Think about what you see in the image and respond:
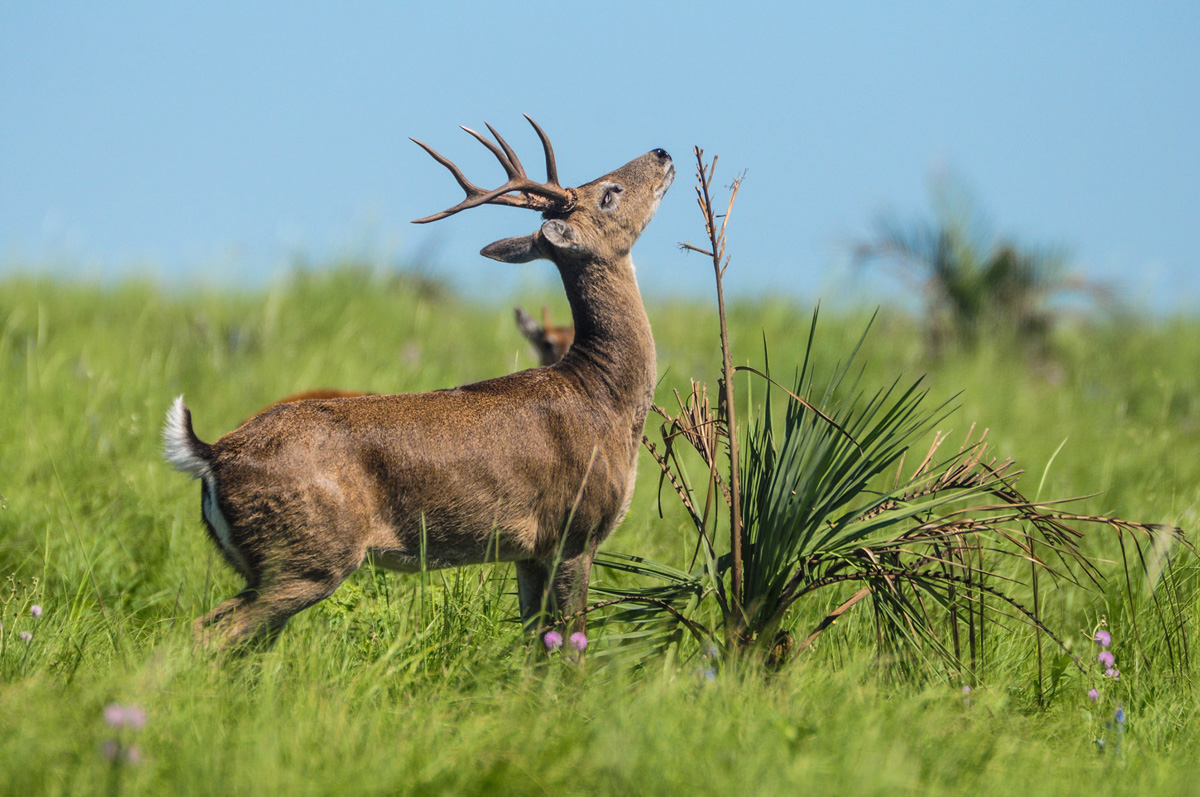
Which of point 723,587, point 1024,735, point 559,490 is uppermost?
point 559,490

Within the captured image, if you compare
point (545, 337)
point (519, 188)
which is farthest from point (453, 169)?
point (545, 337)

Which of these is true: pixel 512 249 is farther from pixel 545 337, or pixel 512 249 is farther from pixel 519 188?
pixel 545 337

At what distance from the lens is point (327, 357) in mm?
9109

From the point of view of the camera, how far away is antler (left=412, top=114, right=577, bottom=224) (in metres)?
4.24

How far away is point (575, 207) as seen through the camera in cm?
454

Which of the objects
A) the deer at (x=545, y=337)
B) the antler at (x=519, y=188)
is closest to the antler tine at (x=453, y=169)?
the antler at (x=519, y=188)

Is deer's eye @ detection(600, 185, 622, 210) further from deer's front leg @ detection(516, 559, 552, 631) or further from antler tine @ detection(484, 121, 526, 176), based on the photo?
deer's front leg @ detection(516, 559, 552, 631)

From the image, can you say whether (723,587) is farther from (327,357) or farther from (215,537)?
(327,357)

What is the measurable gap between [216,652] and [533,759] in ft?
4.50

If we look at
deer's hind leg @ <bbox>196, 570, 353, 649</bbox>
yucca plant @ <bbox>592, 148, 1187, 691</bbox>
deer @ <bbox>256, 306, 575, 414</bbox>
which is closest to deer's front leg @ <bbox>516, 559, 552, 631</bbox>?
yucca plant @ <bbox>592, 148, 1187, 691</bbox>

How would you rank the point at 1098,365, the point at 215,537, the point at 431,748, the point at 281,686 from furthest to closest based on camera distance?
the point at 1098,365 < the point at 215,537 < the point at 281,686 < the point at 431,748

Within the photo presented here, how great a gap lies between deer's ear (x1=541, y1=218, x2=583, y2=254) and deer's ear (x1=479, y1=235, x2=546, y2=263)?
7 cm

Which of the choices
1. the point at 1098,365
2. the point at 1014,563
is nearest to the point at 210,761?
the point at 1014,563

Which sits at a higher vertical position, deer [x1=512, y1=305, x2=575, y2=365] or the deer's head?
the deer's head
